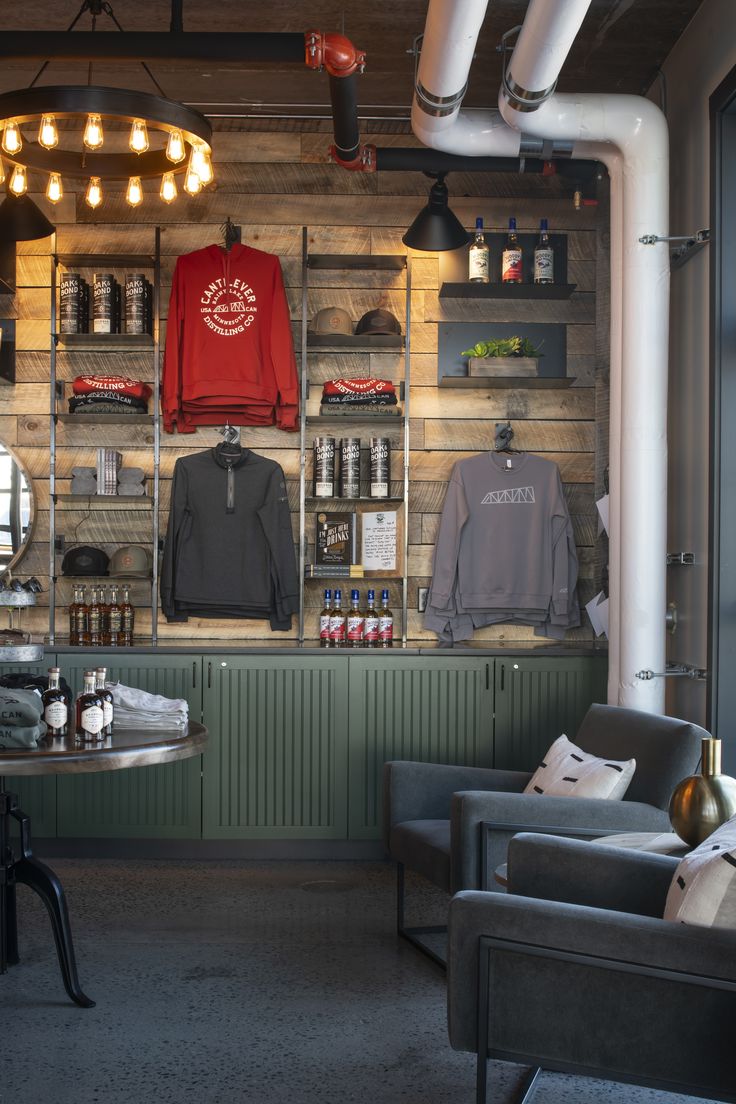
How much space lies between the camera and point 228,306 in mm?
5074

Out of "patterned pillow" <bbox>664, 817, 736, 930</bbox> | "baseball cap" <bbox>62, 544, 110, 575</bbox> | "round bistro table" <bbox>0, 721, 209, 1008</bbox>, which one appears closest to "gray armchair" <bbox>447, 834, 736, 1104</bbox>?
"patterned pillow" <bbox>664, 817, 736, 930</bbox>

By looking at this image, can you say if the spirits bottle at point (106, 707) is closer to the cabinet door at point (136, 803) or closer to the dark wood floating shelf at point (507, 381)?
the cabinet door at point (136, 803)

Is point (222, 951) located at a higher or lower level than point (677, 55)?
lower

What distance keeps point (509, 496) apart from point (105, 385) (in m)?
1.98

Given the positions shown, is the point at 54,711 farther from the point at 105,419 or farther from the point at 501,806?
the point at 105,419

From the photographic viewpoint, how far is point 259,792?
468 cm

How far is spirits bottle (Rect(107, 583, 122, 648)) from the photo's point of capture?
4.93m

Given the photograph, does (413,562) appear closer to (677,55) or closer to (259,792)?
(259,792)

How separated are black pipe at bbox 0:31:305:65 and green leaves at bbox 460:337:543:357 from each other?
1.74m

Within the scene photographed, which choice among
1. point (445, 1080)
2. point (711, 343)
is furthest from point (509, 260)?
point (445, 1080)

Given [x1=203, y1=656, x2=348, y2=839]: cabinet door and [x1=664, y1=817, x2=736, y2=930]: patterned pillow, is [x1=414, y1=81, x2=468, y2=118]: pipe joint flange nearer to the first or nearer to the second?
[x1=203, y1=656, x2=348, y2=839]: cabinet door

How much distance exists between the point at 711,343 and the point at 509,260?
56.2 inches

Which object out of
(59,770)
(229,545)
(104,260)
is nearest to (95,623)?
(229,545)

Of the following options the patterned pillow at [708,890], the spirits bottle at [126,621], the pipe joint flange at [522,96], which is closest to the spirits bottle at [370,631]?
the spirits bottle at [126,621]
